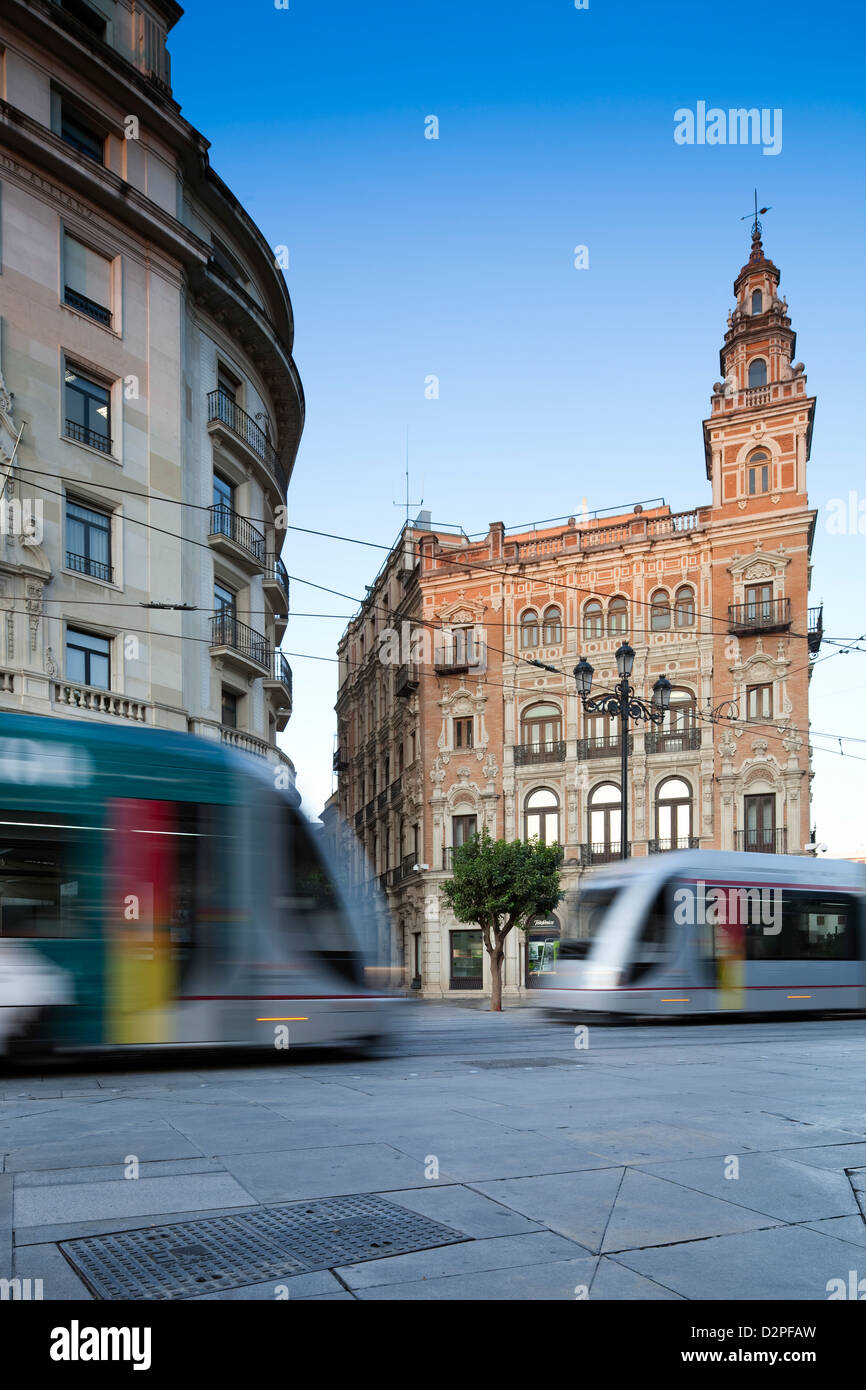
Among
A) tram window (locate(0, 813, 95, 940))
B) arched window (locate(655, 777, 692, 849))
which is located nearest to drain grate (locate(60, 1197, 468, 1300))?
tram window (locate(0, 813, 95, 940))

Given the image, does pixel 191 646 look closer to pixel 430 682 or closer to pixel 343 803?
pixel 430 682

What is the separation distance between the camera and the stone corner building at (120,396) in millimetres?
21328

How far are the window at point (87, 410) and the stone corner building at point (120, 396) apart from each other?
4cm

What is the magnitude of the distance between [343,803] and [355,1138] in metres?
61.2

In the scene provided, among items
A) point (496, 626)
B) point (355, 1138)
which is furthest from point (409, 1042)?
point (496, 626)

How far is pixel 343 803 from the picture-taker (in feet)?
222

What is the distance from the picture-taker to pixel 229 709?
27.9m

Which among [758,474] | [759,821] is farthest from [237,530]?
[759,821]

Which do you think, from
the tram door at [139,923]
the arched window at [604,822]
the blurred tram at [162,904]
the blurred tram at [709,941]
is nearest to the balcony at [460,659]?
the arched window at [604,822]

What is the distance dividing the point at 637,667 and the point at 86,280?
78.4ft

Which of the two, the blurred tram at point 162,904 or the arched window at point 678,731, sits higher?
the arched window at point 678,731

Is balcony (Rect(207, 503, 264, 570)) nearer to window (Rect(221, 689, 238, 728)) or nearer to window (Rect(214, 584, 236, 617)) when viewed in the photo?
window (Rect(214, 584, 236, 617))

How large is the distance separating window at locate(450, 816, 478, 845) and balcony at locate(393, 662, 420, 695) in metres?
5.70

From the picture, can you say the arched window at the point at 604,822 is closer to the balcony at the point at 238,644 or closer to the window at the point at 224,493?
the balcony at the point at 238,644
